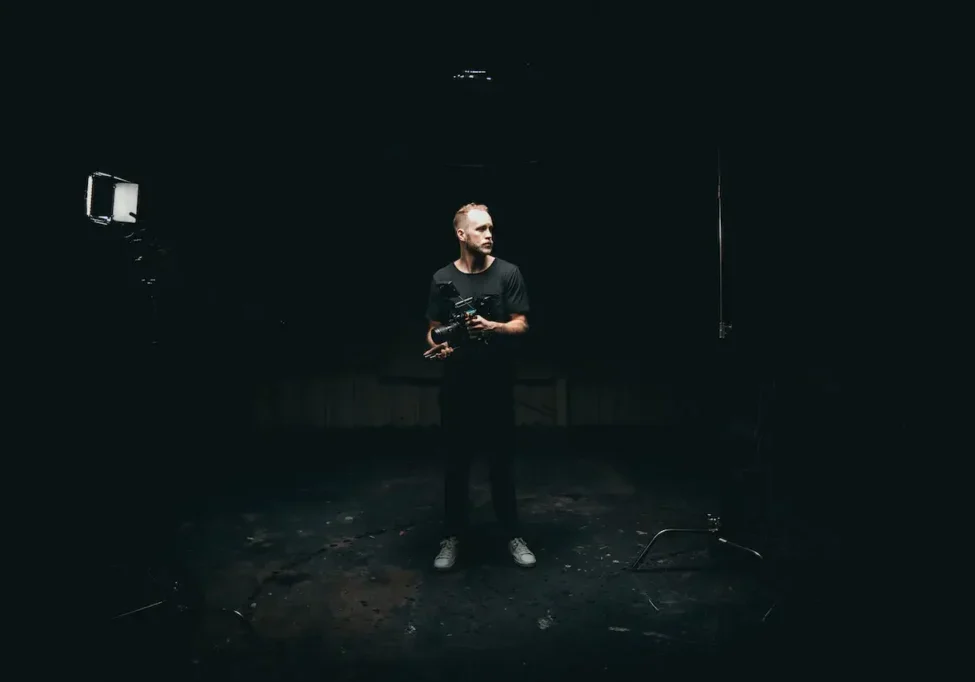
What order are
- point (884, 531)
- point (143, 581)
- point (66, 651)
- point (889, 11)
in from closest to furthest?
1. point (66, 651)
2. point (143, 581)
3. point (889, 11)
4. point (884, 531)

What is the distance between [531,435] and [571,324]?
108 centimetres

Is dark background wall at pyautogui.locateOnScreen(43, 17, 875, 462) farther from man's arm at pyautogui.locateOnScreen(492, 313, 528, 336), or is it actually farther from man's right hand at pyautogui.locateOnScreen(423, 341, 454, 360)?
man's right hand at pyautogui.locateOnScreen(423, 341, 454, 360)

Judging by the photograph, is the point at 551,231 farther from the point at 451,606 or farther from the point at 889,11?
the point at 451,606

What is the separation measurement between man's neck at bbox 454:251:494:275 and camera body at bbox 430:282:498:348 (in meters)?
0.16

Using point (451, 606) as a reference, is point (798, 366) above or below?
above

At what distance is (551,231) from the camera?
618 centimetres

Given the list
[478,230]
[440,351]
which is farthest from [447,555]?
[478,230]

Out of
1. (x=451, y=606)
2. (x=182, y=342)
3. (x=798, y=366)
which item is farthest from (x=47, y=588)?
(x=798, y=366)

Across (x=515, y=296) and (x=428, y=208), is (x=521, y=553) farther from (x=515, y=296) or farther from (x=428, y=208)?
(x=428, y=208)

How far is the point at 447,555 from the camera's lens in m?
3.17

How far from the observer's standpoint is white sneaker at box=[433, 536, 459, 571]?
3.13m

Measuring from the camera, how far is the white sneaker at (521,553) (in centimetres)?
318

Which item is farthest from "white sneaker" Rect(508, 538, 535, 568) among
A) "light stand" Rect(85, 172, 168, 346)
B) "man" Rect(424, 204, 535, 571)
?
"light stand" Rect(85, 172, 168, 346)

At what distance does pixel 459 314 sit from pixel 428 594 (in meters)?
1.19
